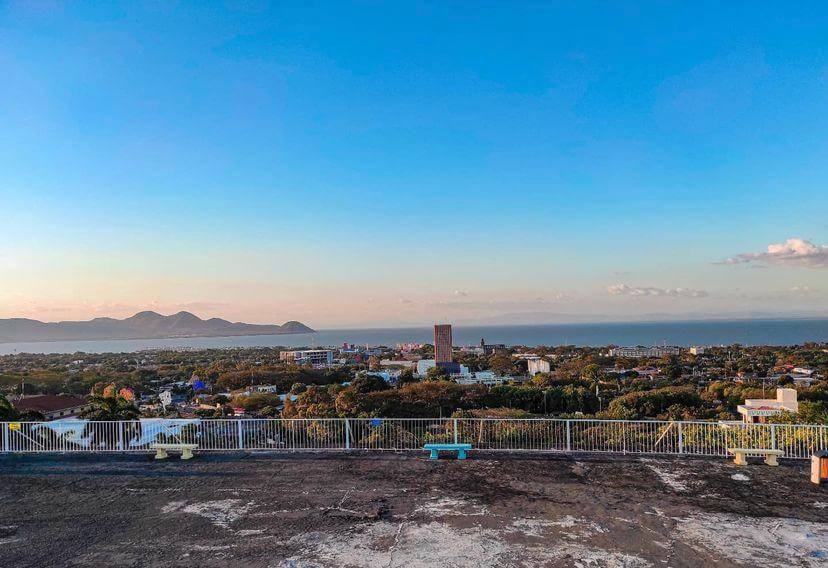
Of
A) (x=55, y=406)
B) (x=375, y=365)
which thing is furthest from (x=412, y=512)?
(x=375, y=365)

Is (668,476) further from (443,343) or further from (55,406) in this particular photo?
(443,343)

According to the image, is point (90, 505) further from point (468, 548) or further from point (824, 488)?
point (824, 488)

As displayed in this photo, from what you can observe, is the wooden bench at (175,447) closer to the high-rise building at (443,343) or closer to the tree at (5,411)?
the tree at (5,411)

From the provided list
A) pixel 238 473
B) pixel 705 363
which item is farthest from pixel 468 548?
pixel 705 363

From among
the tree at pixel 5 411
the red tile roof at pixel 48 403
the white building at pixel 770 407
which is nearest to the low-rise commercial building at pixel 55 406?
the red tile roof at pixel 48 403

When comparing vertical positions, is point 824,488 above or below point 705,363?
above

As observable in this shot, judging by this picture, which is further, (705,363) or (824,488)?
(705,363)
